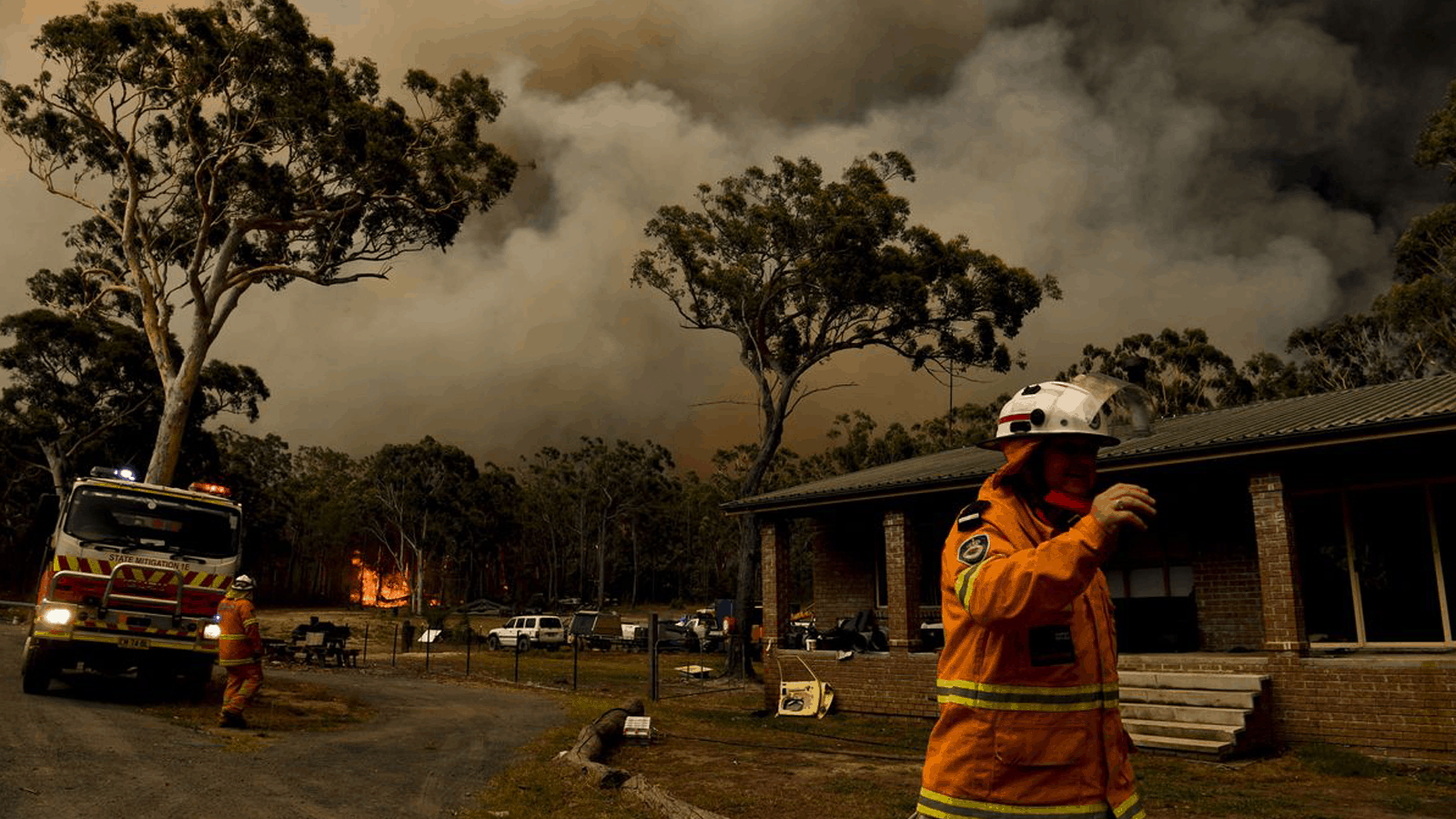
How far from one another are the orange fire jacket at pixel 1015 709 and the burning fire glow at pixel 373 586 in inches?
3152

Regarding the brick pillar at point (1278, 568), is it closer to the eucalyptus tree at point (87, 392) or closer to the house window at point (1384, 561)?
the house window at point (1384, 561)

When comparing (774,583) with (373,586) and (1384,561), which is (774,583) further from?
(373,586)

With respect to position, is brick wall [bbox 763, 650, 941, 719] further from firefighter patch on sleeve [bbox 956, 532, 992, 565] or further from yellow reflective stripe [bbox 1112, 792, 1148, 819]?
firefighter patch on sleeve [bbox 956, 532, 992, 565]

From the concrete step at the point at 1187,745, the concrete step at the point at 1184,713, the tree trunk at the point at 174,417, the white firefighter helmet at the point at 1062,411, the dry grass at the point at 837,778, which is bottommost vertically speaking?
the dry grass at the point at 837,778

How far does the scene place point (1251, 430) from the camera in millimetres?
12297

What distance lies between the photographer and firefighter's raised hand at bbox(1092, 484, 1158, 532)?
2152 millimetres

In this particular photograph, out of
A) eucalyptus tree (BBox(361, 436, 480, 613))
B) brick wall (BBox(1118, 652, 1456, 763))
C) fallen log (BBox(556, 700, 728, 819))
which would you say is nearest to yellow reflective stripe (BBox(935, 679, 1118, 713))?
fallen log (BBox(556, 700, 728, 819))

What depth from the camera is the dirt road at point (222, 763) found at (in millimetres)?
7336

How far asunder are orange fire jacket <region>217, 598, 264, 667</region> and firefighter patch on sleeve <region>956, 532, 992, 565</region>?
447 inches

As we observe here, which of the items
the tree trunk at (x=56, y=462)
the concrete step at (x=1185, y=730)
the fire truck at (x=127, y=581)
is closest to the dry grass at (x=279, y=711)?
the fire truck at (x=127, y=581)

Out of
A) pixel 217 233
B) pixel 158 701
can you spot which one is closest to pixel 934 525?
pixel 158 701

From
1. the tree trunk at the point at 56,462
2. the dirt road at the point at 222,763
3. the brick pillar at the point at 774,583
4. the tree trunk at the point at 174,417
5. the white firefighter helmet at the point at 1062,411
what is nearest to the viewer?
the white firefighter helmet at the point at 1062,411

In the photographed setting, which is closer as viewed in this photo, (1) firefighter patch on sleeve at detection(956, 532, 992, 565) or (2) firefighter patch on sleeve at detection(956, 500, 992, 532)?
(1) firefighter patch on sleeve at detection(956, 532, 992, 565)

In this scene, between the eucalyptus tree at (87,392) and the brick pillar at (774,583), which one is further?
the eucalyptus tree at (87,392)
